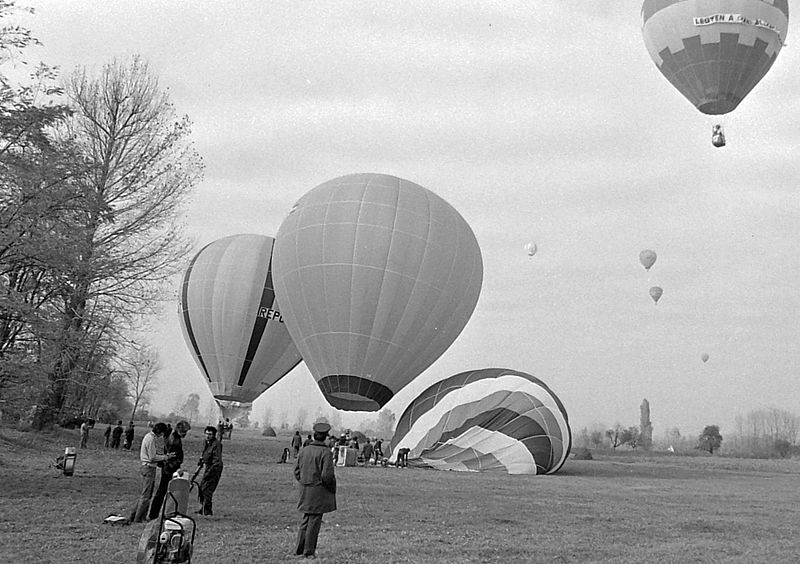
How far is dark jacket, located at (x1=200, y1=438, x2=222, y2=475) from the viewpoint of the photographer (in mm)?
9789

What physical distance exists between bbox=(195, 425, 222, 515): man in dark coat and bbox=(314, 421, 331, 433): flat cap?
107 inches

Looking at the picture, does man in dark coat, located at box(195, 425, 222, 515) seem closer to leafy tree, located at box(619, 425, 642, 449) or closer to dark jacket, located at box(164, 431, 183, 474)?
dark jacket, located at box(164, 431, 183, 474)

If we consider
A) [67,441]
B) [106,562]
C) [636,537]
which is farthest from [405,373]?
[106,562]

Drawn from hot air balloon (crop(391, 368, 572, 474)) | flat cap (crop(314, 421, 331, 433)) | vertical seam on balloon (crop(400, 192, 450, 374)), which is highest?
vertical seam on balloon (crop(400, 192, 450, 374))

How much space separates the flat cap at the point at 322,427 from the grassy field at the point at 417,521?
130cm

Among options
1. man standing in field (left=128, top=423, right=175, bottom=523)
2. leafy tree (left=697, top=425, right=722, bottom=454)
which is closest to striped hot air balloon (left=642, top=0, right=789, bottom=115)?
man standing in field (left=128, top=423, right=175, bottom=523)

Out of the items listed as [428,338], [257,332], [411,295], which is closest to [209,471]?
[411,295]

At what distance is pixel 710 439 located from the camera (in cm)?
8119

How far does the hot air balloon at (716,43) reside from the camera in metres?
18.8

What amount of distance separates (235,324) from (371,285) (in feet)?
26.8

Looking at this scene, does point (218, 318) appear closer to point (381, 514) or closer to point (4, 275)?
point (4, 275)

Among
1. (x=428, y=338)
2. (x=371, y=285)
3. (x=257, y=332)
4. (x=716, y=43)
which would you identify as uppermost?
(x=716, y=43)

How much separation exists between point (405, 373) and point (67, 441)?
10686mm

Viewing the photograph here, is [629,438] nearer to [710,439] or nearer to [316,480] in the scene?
[710,439]
